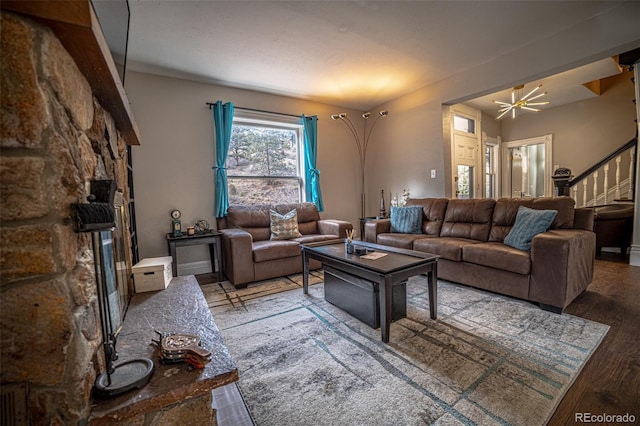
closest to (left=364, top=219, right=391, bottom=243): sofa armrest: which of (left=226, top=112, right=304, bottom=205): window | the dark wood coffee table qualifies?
the dark wood coffee table

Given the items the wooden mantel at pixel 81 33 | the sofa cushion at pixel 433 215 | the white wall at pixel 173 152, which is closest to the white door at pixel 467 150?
the sofa cushion at pixel 433 215

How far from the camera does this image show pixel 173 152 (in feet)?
11.3

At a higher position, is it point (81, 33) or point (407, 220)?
point (81, 33)

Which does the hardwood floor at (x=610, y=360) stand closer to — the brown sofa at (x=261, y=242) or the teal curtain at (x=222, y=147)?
the brown sofa at (x=261, y=242)

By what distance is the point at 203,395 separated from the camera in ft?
2.81

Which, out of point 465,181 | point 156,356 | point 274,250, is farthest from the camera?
point 465,181

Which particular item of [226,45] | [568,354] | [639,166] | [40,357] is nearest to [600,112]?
[639,166]

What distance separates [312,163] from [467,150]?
2992 mm

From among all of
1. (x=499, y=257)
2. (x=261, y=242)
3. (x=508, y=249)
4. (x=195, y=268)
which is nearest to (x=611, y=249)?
(x=508, y=249)

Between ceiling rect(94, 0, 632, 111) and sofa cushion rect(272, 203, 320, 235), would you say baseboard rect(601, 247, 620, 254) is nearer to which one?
ceiling rect(94, 0, 632, 111)

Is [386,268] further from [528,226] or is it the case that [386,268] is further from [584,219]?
[584,219]

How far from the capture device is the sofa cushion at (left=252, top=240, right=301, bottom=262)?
3.02m

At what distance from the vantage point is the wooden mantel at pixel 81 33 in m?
0.62

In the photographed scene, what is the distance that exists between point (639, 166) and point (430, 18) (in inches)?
119
